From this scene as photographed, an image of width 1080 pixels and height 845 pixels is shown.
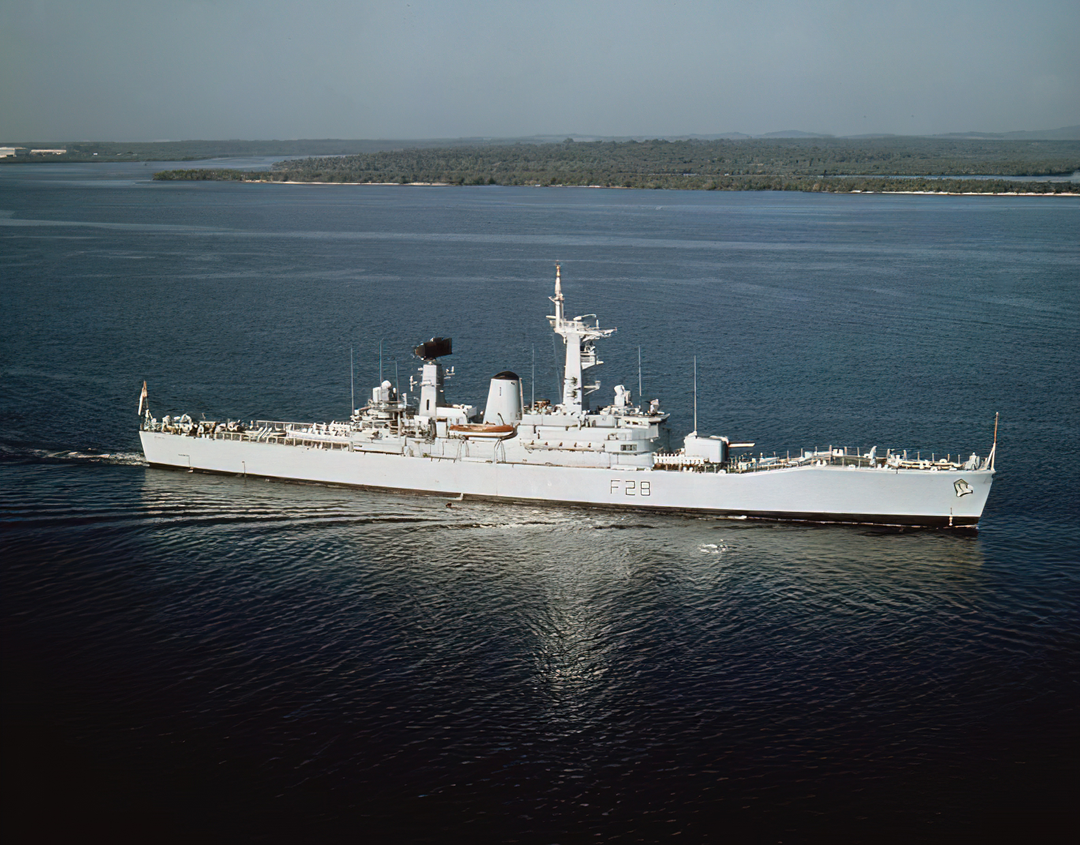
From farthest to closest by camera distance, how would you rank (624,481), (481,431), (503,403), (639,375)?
(639,375)
(503,403)
(481,431)
(624,481)

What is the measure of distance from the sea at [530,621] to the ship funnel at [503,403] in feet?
13.9

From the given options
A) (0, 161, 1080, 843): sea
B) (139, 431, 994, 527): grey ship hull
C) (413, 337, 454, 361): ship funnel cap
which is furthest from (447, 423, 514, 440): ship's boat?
(413, 337, 454, 361): ship funnel cap

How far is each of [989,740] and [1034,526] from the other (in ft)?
55.0

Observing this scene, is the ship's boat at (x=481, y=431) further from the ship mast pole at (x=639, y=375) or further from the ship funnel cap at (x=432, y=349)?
the ship mast pole at (x=639, y=375)

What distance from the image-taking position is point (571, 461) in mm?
43812

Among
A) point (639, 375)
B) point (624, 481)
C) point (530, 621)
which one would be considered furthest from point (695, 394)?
point (530, 621)

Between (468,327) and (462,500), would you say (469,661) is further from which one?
(468,327)

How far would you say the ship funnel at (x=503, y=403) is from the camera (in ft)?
152

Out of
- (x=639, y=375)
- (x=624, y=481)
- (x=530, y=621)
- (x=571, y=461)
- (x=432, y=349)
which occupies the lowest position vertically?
(x=530, y=621)

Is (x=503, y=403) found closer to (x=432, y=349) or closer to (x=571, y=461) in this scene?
(x=432, y=349)

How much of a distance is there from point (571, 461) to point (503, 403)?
15.3 ft

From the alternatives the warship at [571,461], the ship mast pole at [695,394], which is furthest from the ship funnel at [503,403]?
the ship mast pole at [695,394]

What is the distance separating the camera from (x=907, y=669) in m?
30.2

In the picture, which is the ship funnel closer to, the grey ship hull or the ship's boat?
the ship's boat
